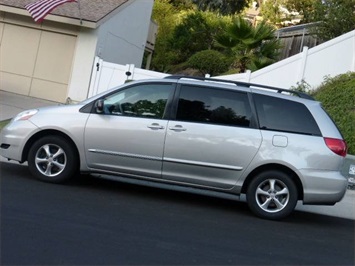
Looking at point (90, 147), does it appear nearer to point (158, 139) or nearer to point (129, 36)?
point (158, 139)

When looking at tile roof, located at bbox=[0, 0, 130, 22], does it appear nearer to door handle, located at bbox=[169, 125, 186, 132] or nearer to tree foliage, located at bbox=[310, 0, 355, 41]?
tree foliage, located at bbox=[310, 0, 355, 41]

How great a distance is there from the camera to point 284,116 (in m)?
8.20

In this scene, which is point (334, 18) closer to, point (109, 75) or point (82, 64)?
point (109, 75)

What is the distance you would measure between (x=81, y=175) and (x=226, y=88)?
271 centimetres

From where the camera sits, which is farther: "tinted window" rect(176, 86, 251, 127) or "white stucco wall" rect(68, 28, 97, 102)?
"white stucco wall" rect(68, 28, 97, 102)

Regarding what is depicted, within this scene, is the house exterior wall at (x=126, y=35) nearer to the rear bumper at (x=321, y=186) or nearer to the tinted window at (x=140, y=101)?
the tinted window at (x=140, y=101)

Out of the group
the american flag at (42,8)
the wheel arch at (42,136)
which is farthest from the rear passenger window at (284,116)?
the american flag at (42,8)

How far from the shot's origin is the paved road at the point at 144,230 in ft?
18.6

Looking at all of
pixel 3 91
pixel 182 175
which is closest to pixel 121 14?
pixel 3 91

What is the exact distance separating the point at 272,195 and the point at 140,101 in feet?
7.13

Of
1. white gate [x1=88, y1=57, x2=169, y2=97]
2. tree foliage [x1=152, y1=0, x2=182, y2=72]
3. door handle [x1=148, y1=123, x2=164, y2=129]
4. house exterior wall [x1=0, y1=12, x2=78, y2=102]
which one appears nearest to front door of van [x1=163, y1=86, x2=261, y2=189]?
door handle [x1=148, y1=123, x2=164, y2=129]

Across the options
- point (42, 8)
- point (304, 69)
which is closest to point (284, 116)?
point (304, 69)

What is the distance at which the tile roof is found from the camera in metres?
18.4

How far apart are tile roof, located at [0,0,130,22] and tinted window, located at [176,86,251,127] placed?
34.8 ft
